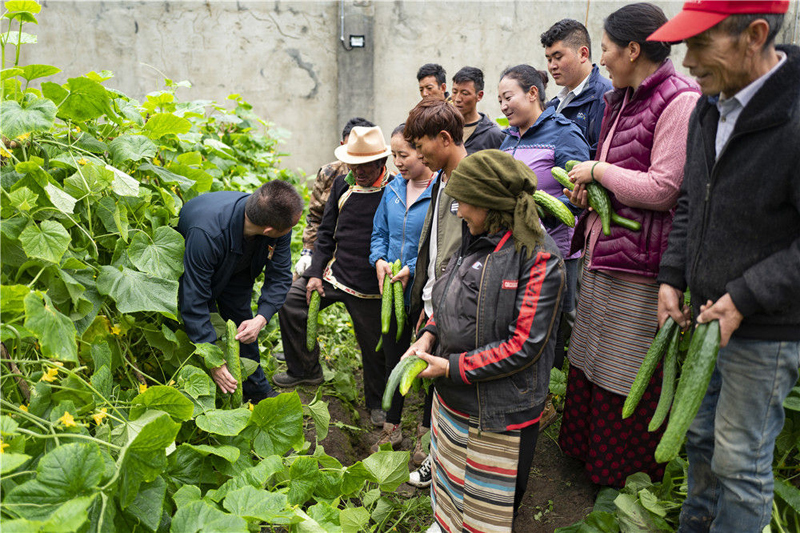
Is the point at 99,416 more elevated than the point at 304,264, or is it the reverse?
the point at 99,416


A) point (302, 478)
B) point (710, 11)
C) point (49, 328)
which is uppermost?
point (710, 11)

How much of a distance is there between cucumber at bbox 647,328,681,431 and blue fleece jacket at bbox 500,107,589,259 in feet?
4.05

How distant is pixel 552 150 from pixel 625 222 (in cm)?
87

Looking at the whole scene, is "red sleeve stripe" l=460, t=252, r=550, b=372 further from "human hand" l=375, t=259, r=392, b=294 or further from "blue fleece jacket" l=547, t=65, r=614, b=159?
"blue fleece jacket" l=547, t=65, r=614, b=159

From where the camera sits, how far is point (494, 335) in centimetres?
263

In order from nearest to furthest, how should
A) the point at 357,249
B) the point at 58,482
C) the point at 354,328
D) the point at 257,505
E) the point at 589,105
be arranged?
the point at 58,482, the point at 257,505, the point at 357,249, the point at 589,105, the point at 354,328

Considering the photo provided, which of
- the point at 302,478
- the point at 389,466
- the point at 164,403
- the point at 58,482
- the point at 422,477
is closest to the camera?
the point at 58,482

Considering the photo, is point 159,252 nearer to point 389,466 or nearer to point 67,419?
point 67,419

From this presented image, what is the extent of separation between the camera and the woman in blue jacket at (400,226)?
3.97m

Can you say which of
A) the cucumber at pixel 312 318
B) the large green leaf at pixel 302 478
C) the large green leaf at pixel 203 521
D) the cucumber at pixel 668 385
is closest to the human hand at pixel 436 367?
the large green leaf at pixel 302 478

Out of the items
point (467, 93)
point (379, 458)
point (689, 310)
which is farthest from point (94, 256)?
point (467, 93)

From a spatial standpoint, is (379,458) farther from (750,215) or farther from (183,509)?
(750,215)

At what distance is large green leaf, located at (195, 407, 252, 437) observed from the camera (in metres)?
2.71

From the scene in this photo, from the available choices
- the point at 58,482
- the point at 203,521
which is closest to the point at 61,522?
the point at 58,482
